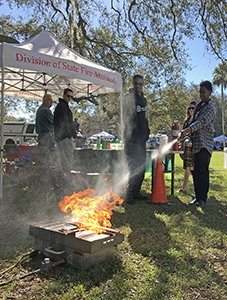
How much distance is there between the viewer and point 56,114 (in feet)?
18.6

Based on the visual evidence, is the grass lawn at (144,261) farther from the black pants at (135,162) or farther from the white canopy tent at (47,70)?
the white canopy tent at (47,70)

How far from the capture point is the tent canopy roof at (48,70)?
5016mm

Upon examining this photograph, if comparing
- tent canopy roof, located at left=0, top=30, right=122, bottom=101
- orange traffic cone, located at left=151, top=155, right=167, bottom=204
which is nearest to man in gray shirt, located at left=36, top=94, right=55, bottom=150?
tent canopy roof, located at left=0, top=30, right=122, bottom=101

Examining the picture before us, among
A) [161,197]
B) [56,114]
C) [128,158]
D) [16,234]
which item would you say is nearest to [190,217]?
[161,197]

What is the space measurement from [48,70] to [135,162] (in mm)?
2676

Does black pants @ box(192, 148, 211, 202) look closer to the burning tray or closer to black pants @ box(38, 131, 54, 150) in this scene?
the burning tray

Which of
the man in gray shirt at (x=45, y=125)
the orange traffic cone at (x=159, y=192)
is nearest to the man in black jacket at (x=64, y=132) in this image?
the man in gray shirt at (x=45, y=125)

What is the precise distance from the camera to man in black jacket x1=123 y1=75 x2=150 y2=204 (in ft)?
16.3

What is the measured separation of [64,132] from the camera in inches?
216

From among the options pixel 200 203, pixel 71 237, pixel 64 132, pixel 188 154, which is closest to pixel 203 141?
pixel 188 154

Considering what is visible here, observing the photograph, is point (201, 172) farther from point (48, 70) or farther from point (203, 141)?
point (48, 70)

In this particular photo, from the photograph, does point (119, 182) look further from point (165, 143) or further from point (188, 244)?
point (188, 244)

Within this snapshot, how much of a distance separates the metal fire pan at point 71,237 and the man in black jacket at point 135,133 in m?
2.31

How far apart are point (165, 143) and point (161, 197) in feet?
3.66
